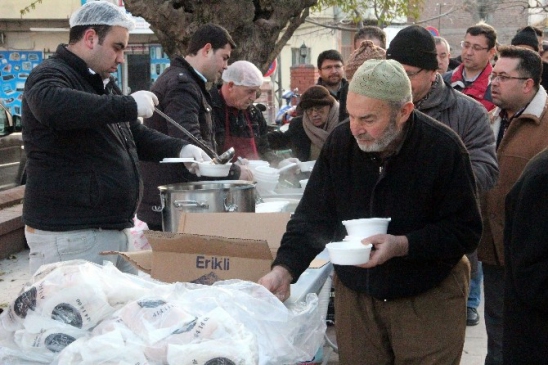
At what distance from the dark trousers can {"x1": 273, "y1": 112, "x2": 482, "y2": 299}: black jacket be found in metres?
1.71

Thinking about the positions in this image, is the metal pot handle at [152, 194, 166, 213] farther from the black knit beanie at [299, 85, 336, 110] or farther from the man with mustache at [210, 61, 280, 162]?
the black knit beanie at [299, 85, 336, 110]

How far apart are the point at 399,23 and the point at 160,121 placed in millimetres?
27075

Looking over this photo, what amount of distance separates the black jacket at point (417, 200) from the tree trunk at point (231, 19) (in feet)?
17.9

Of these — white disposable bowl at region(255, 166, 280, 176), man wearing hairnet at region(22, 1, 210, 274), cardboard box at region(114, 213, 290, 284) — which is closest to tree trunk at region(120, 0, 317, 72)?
white disposable bowl at region(255, 166, 280, 176)

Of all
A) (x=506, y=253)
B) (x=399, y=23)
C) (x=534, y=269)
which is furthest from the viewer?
(x=399, y=23)

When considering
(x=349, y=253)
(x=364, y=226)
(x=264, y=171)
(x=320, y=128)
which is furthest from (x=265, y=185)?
(x=349, y=253)

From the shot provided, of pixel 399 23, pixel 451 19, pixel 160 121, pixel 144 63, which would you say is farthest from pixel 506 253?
pixel 451 19

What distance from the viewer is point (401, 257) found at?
306cm

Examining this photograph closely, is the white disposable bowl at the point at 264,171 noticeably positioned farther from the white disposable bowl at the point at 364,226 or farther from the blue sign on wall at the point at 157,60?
the blue sign on wall at the point at 157,60

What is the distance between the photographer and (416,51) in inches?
155

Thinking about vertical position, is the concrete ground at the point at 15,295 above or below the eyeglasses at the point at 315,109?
below

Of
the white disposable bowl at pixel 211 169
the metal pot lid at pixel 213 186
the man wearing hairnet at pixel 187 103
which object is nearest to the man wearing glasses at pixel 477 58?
the man wearing hairnet at pixel 187 103

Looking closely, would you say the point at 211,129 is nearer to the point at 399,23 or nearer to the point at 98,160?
the point at 98,160

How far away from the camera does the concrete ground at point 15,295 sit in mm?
5445
